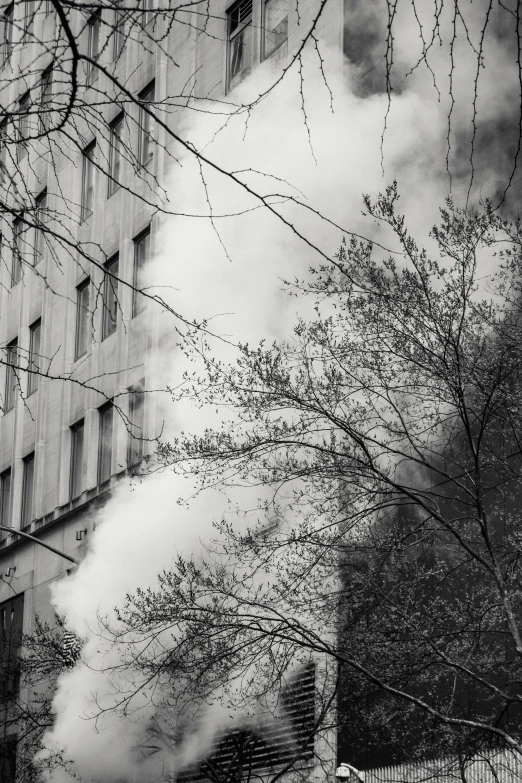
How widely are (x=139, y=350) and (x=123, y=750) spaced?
28.7 feet

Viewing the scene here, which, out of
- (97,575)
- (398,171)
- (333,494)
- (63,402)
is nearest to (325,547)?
(333,494)

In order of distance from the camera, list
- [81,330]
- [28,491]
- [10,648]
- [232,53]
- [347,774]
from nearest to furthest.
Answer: [347,774] → [232,53] → [10,648] → [81,330] → [28,491]

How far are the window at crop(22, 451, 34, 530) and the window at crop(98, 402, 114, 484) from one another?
13.2 feet

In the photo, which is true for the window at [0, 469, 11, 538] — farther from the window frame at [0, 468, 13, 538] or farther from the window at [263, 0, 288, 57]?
the window at [263, 0, 288, 57]

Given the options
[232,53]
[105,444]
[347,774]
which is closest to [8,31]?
[347,774]

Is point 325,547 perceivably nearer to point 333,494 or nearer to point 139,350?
point 333,494

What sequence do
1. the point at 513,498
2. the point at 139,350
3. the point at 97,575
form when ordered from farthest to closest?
the point at 139,350, the point at 97,575, the point at 513,498

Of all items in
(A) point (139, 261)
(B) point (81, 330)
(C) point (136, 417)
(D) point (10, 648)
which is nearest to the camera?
(C) point (136, 417)

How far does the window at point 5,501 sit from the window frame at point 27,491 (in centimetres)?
68

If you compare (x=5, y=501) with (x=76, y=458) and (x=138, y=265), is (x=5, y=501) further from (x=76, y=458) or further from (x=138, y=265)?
(x=138, y=265)

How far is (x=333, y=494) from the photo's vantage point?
13.4m

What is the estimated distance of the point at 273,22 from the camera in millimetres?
24344

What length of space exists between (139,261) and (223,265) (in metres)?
3.47

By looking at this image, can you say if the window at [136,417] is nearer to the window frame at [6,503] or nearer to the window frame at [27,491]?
the window frame at [27,491]
